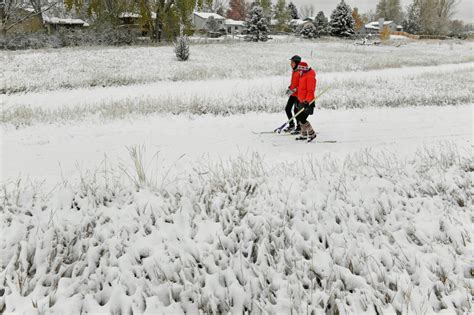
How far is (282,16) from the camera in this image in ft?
218

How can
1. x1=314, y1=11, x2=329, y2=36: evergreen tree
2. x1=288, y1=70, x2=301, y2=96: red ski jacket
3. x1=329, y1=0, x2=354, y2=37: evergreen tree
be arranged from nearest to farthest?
x1=288, y1=70, x2=301, y2=96: red ski jacket, x1=329, y1=0, x2=354, y2=37: evergreen tree, x1=314, y1=11, x2=329, y2=36: evergreen tree

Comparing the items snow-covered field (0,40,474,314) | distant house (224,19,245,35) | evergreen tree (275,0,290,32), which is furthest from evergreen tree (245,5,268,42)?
snow-covered field (0,40,474,314)

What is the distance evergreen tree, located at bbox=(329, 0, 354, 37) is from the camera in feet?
193

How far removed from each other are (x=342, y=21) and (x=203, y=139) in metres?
59.5

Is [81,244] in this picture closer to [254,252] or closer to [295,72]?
[254,252]

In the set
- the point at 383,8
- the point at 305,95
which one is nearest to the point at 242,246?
the point at 305,95

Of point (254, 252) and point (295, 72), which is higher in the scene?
point (295, 72)

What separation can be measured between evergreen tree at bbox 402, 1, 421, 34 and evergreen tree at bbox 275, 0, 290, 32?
27.8m

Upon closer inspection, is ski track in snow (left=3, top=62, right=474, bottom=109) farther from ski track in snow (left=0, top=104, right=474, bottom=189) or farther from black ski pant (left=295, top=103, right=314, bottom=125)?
black ski pant (left=295, top=103, right=314, bottom=125)

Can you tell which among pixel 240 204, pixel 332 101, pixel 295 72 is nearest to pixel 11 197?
pixel 240 204

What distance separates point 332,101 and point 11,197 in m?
10.3

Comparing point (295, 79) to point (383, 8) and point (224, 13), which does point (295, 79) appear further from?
point (383, 8)

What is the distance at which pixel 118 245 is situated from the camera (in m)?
3.71

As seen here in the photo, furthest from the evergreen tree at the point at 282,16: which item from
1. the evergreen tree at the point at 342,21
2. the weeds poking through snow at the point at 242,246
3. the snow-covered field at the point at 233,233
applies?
the weeds poking through snow at the point at 242,246
